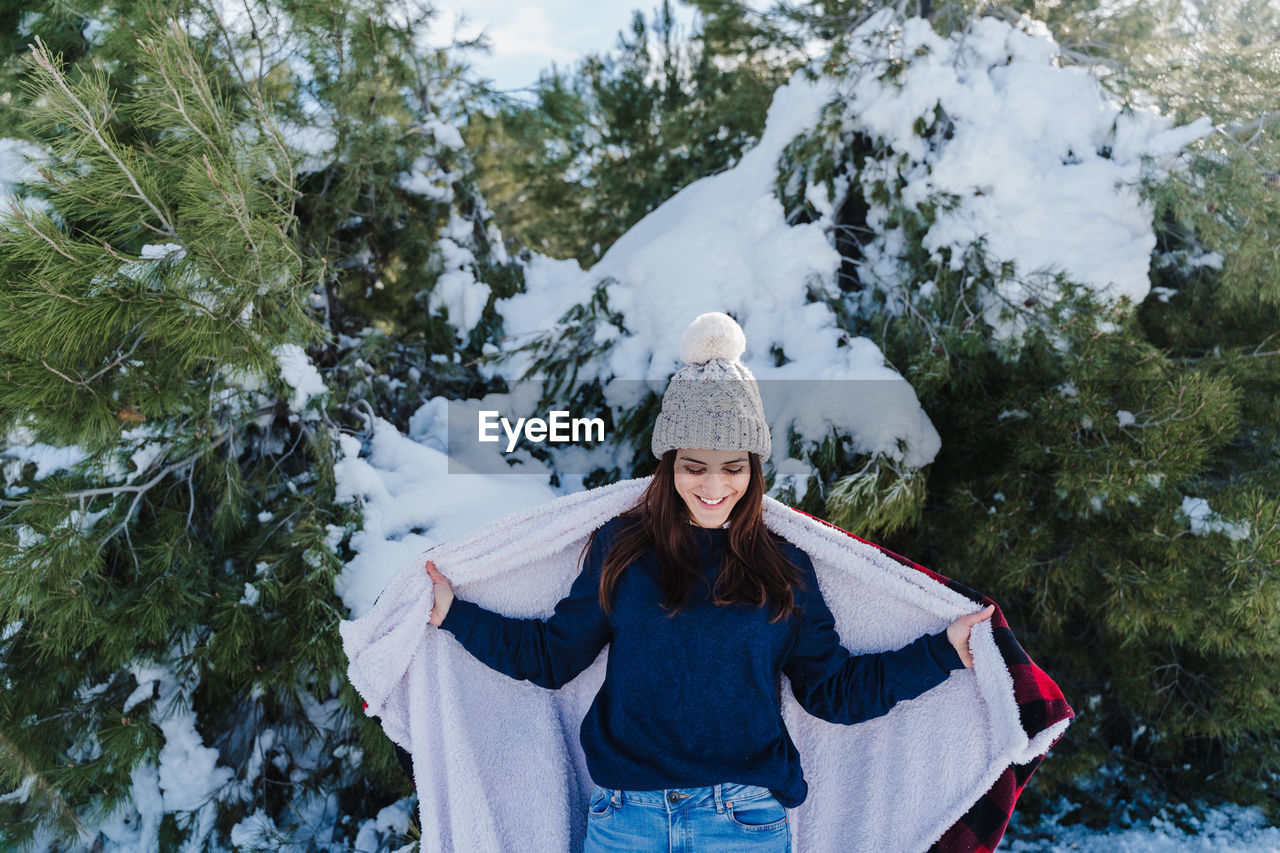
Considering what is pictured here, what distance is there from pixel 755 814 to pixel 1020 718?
1.89 ft

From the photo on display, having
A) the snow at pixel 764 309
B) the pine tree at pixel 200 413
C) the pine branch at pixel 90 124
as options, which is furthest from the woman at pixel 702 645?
the pine branch at pixel 90 124

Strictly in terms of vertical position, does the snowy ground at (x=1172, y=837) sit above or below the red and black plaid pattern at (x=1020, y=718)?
below

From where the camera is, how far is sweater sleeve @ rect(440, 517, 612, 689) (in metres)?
1.60

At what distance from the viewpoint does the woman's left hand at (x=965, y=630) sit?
155 cm

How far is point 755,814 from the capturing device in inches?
57.4

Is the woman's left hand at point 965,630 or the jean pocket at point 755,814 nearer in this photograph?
the jean pocket at point 755,814

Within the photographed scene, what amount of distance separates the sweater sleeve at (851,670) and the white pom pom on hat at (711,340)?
1.78ft

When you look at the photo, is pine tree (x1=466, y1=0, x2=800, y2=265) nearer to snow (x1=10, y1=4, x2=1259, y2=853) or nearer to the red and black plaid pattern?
snow (x1=10, y1=4, x2=1259, y2=853)

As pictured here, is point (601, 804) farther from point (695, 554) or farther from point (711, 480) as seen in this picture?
point (711, 480)

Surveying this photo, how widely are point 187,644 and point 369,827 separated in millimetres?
861

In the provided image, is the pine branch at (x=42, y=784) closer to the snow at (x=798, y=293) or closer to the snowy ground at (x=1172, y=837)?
the snow at (x=798, y=293)

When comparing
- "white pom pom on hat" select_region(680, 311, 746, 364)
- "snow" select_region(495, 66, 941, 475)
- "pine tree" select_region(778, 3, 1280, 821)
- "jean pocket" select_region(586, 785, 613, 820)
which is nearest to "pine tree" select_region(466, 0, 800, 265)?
"snow" select_region(495, 66, 941, 475)

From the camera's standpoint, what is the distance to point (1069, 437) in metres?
2.33

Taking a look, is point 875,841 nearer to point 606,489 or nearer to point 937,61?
point 606,489
